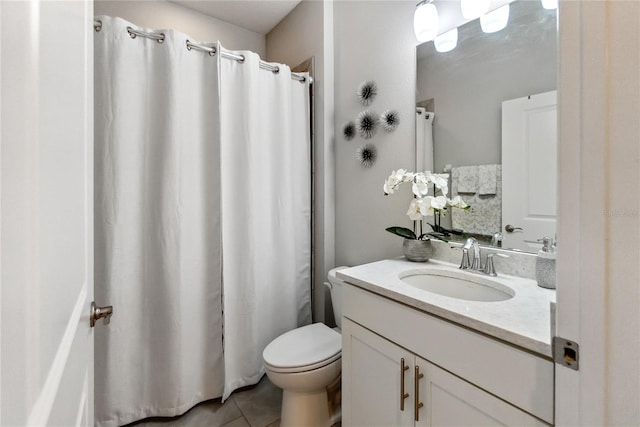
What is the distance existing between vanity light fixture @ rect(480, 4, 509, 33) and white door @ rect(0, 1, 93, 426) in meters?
1.45

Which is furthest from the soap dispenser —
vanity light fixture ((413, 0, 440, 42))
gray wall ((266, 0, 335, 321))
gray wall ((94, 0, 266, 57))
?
gray wall ((94, 0, 266, 57))

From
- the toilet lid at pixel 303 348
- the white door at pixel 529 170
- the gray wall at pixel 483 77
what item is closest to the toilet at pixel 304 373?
the toilet lid at pixel 303 348

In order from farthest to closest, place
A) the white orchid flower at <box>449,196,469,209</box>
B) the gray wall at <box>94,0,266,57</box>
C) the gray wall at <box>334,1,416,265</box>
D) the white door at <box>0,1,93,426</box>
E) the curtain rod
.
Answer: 1. the gray wall at <box>94,0,266,57</box>
2. the gray wall at <box>334,1,416,265</box>
3. the curtain rod
4. the white orchid flower at <box>449,196,469,209</box>
5. the white door at <box>0,1,93,426</box>

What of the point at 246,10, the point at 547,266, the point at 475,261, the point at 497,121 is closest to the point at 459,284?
the point at 475,261

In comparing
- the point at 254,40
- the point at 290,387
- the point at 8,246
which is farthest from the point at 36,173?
the point at 254,40

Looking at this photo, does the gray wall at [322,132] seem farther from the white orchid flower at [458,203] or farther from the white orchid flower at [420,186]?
the white orchid flower at [458,203]

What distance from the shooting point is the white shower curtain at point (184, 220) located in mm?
1400

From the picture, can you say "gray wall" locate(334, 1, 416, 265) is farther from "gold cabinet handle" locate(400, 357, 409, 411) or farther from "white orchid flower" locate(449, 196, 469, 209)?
"gold cabinet handle" locate(400, 357, 409, 411)

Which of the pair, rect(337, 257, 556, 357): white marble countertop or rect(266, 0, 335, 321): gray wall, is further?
rect(266, 0, 335, 321): gray wall

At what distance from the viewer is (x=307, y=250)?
6.70ft

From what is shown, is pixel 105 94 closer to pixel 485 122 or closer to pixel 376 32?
pixel 376 32

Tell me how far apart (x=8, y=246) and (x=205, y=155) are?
149cm

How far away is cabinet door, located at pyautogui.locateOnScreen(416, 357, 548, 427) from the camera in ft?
2.40

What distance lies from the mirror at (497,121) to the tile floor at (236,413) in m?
1.41
